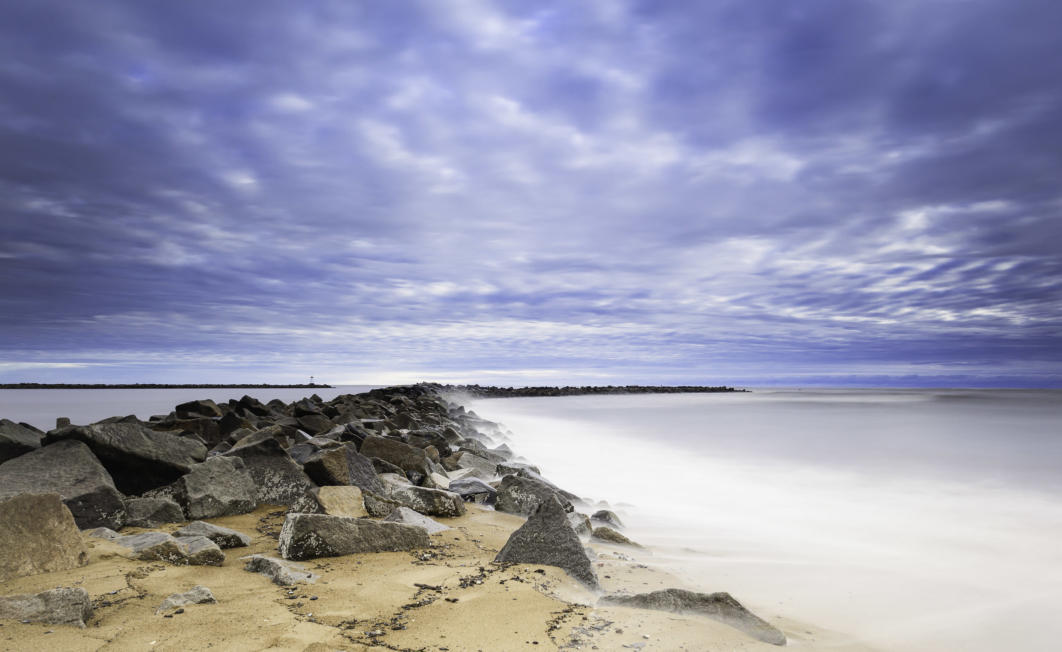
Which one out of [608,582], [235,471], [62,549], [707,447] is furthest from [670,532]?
[707,447]

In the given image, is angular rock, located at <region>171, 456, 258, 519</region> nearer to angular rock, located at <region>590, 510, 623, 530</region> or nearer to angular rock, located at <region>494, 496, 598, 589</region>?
angular rock, located at <region>494, 496, 598, 589</region>

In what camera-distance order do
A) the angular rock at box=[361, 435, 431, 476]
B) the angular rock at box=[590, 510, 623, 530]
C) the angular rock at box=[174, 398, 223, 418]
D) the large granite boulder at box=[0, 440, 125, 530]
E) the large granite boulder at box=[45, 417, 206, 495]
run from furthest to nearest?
the angular rock at box=[174, 398, 223, 418], the angular rock at box=[361, 435, 431, 476], the angular rock at box=[590, 510, 623, 530], the large granite boulder at box=[45, 417, 206, 495], the large granite boulder at box=[0, 440, 125, 530]

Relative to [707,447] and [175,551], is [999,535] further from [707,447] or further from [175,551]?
[707,447]

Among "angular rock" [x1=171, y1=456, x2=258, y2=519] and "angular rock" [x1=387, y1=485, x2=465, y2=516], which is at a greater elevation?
"angular rock" [x1=171, y1=456, x2=258, y2=519]

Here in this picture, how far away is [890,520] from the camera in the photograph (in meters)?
6.19

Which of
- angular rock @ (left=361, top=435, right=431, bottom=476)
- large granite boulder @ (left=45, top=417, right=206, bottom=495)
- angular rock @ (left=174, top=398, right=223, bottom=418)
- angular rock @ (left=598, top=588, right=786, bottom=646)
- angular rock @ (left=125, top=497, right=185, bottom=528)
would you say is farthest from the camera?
angular rock @ (left=174, top=398, right=223, bottom=418)

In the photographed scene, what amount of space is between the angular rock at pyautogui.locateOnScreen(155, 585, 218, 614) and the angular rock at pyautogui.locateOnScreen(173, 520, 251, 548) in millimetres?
875

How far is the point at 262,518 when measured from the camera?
163 inches

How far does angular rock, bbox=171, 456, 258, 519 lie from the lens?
407 centimetres

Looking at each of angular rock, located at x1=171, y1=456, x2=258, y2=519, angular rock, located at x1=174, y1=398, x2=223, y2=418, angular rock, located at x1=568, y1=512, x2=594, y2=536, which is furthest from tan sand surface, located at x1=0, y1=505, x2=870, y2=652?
angular rock, located at x1=174, y1=398, x2=223, y2=418

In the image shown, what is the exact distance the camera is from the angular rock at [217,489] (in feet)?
13.4

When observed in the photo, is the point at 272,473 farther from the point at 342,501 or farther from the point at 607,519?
the point at 607,519

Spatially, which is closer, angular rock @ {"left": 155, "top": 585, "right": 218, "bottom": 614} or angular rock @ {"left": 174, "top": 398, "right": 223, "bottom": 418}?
angular rock @ {"left": 155, "top": 585, "right": 218, "bottom": 614}

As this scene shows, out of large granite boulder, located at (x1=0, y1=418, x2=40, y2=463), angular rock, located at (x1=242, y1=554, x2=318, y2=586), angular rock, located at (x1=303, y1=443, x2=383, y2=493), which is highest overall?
large granite boulder, located at (x1=0, y1=418, x2=40, y2=463)
